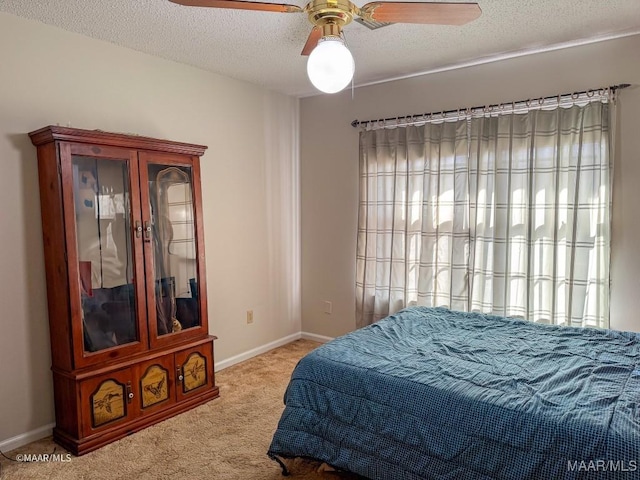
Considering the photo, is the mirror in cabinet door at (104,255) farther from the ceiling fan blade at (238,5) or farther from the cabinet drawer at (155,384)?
the ceiling fan blade at (238,5)

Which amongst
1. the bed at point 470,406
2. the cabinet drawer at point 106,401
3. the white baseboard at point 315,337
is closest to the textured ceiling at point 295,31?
the bed at point 470,406

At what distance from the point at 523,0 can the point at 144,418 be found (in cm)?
322

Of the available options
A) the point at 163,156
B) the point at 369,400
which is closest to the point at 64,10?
the point at 163,156

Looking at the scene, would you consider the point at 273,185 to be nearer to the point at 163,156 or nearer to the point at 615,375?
the point at 163,156

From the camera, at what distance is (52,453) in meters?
2.36

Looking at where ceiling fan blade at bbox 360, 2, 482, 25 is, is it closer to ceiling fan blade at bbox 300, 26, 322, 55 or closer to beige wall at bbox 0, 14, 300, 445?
ceiling fan blade at bbox 300, 26, 322, 55

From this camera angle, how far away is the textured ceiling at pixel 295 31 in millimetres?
2344

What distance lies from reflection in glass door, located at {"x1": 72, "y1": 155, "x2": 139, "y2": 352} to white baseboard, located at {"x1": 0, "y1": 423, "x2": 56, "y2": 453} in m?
0.61

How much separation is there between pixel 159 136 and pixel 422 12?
212 cm

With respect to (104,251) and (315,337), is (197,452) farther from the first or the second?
(315,337)

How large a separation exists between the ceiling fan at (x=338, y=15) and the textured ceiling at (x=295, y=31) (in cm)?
56

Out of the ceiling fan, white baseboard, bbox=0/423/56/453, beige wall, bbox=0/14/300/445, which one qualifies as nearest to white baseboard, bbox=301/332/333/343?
beige wall, bbox=0/14/300/445

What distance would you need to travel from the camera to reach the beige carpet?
2158 mm
